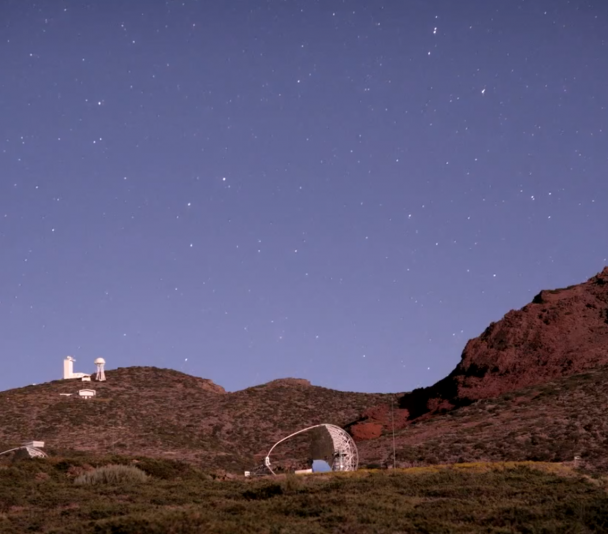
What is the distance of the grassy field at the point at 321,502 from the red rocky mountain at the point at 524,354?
26317 mm

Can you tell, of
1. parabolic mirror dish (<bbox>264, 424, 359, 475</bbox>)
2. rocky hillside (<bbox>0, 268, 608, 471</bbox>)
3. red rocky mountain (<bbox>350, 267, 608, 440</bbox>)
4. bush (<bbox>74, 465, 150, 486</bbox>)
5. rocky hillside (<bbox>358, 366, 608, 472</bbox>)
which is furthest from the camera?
red rocky mountain (<bbox>350, 267, 608, 440</bbox>)

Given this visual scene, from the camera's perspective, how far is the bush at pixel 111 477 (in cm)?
2875

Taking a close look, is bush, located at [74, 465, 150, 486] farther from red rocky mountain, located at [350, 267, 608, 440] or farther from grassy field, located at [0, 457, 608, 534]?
red rocky mountain, located at [350, 267, 608, 440]

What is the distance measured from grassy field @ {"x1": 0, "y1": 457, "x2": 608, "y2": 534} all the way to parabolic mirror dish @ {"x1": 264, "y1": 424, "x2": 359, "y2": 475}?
4.67m

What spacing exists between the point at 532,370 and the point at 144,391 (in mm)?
31684

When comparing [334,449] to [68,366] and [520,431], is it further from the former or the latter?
[68,366]

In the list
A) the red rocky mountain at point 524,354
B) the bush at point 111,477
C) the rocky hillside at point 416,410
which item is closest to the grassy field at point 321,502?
the bush at point 111,477

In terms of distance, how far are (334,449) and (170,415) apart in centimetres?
3044

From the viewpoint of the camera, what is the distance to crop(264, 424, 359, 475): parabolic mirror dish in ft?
115

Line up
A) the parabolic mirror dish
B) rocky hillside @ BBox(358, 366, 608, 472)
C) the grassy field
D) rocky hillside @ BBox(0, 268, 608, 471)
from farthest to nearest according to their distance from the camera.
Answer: rocky hillside @ BBox(0, 268, 608, 471) < rocky hillside @ BBox(358, 366, 608, 472) < the parabolic mirror dish < the grassy field

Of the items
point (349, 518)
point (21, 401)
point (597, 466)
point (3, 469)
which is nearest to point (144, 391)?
point (21, 401)

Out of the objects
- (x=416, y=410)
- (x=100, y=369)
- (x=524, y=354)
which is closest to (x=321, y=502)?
(x=524, y=354)

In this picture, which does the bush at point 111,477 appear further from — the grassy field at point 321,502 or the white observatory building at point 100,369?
the white observatory building at point 100,369

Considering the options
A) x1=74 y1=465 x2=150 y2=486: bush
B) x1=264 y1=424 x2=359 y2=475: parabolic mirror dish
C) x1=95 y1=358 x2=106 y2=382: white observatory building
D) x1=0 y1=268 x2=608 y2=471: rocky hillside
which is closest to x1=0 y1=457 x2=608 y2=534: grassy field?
x1=74 y1=465 x2=150 y2=486: bush
